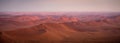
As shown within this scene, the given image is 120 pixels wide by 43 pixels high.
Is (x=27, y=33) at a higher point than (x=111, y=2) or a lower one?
lower

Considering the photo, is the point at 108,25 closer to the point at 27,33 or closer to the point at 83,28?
the point at 83,28

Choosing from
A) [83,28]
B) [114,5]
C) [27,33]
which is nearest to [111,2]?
[114,5]

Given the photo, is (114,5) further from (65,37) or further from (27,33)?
(27,33)

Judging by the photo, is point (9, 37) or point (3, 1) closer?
point (9, 37)

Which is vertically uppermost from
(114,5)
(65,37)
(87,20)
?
(114,5)

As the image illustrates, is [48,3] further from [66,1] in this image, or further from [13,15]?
[13,15]

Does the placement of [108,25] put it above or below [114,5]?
below

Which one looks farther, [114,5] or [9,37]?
[114,5]

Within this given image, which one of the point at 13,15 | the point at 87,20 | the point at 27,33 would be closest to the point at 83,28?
the point at 87,20
